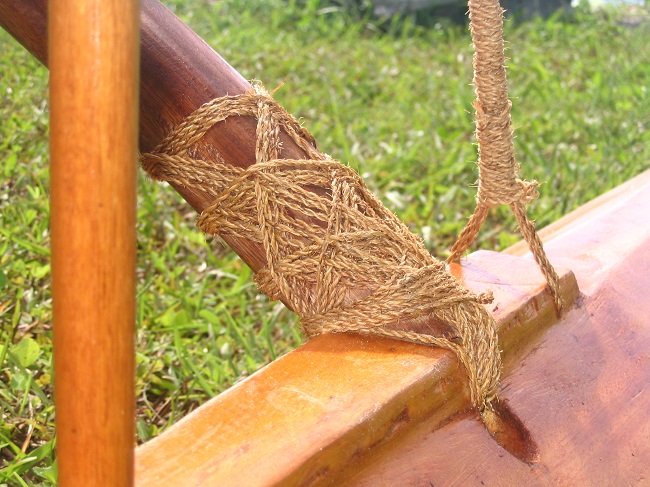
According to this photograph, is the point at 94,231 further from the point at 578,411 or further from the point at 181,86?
the point at 578,411

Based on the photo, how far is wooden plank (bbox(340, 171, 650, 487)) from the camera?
2.97ft

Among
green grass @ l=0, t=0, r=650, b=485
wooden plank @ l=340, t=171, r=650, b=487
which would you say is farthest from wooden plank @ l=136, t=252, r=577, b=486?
green grass @ l=0, t=0, r=650, b=485

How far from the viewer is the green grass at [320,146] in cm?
164

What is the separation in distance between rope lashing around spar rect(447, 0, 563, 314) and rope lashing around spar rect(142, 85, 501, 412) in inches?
7.2

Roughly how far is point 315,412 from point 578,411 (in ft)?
1.32

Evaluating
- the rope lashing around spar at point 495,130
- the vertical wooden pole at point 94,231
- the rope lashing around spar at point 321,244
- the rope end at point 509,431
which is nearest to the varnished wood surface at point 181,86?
the rope lashing around spar at point 321,244

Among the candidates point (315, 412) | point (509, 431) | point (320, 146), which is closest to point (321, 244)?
point (315, 412)

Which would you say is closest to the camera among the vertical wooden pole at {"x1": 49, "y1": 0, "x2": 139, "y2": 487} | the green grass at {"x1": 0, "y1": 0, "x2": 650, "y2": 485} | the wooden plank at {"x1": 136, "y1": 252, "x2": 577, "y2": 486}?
the vertical wooden pole at {"x1": 49, "y1": 0, "x2": 139, "y2": 487}

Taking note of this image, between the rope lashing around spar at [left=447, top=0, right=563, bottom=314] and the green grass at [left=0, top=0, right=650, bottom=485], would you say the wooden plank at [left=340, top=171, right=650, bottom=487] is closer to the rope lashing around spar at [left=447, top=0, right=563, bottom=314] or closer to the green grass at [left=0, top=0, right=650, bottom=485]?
the rope lashing around spar at [left=447, top=0, right=563, bottom=314]

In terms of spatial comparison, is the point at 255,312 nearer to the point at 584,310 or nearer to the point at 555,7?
the point at 584,310

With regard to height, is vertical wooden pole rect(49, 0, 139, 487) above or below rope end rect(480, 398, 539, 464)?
above

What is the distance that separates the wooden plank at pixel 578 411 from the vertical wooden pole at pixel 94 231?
1.01 ft

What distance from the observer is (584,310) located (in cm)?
121

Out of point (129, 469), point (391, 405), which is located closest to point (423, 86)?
point (391, 405)
